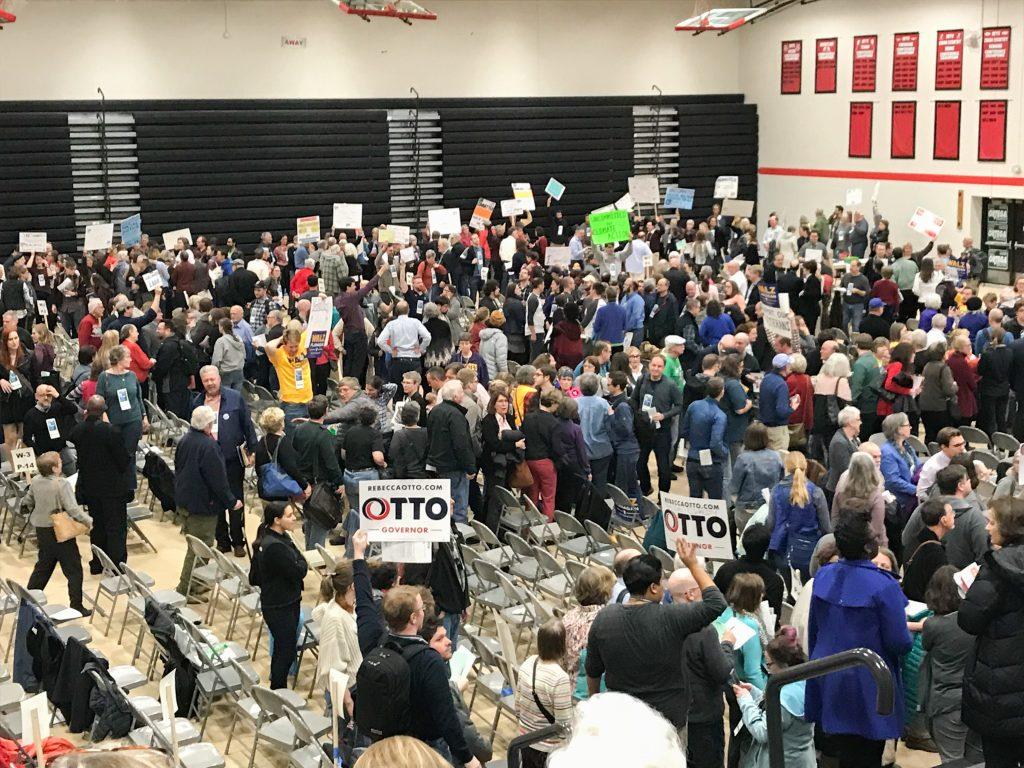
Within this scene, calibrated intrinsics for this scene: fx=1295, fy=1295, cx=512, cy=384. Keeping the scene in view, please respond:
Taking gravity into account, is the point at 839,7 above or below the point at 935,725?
above

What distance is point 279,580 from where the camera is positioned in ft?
29.0

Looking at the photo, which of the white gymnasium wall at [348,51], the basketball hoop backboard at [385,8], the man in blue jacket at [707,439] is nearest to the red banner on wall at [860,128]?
the white gymnasium wall at [348,51]

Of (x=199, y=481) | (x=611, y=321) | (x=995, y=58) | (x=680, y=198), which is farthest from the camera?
(x=680, y=198)

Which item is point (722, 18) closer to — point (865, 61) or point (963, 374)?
point (865, 61)

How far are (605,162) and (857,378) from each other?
1941 centimetres

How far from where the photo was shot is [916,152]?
2834 cm

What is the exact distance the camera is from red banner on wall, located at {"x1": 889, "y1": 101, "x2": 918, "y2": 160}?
28.3 m

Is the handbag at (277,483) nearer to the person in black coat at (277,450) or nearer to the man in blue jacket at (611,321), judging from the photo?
the person in black coat at (277,450)

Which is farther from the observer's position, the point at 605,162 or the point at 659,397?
the point at 605,162

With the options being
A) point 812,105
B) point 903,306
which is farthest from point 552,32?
point 903,306

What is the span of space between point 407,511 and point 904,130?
895 inches

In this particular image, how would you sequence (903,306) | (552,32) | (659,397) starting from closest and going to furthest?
(659,397)
(903,306)
(552,32)

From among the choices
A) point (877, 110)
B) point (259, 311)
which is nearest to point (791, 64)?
point (877, 110)

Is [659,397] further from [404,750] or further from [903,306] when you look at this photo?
[404,750]
